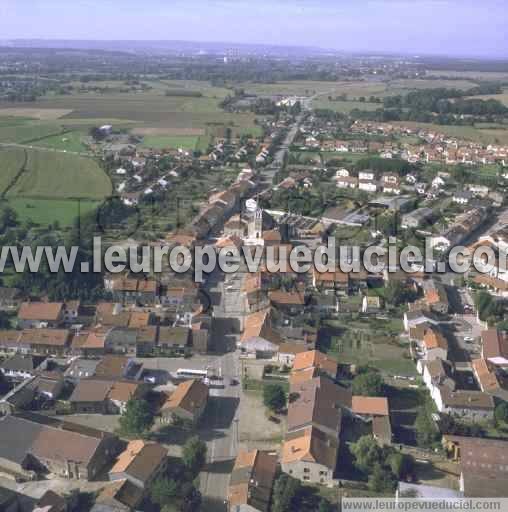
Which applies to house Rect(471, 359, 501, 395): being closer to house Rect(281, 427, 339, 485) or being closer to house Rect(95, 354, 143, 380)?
house Rect(281, 427, 339, 485)

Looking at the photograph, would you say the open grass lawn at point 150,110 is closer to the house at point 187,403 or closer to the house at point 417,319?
the house at point 417,319

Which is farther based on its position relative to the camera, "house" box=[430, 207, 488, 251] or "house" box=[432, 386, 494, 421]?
"house" box=[430, 207, 488, 251]

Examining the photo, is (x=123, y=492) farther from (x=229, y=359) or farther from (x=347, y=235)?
(x=347, y=235)

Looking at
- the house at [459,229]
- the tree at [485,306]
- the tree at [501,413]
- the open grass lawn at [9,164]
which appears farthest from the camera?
the open grass lawn at [9,164]

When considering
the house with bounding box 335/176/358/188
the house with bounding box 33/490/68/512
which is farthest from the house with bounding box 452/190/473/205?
the house with bounding box 33/490/68/512

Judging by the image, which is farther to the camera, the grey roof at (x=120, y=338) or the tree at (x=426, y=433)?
the grey roof at (x=120, y=338)

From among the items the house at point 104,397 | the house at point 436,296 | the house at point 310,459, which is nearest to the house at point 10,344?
the house at point 104,397

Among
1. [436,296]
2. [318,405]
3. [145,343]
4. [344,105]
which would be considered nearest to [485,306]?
[436,296]
